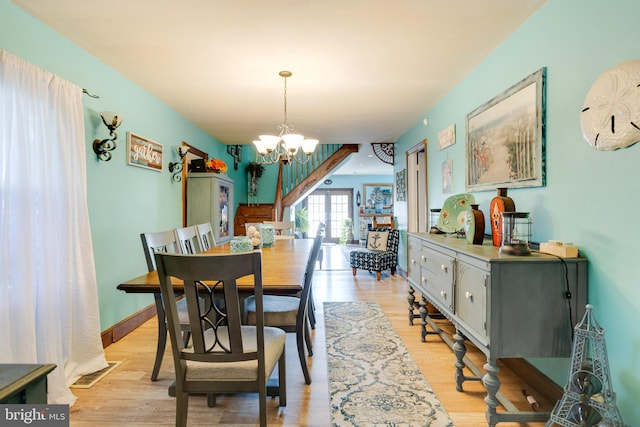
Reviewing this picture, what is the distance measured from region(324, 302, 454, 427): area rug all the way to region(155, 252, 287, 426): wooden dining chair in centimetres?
67

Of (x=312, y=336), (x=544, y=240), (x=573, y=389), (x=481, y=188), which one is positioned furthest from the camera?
(x=312, y=336)

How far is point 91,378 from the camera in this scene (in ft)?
7.69

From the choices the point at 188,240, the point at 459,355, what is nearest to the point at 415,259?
the point at 459,355

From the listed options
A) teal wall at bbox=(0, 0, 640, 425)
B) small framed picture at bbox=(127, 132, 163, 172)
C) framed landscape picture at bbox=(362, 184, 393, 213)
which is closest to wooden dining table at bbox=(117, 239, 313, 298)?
teal wall at bbox=(0, 0, 640, 425)

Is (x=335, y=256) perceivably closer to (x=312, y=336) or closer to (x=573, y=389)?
(x=312, y=336)

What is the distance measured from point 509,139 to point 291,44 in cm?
169

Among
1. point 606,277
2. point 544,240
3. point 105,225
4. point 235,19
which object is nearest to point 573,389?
point 606,277

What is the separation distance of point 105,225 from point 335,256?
6.18m

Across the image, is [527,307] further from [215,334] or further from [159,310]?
[159,310]

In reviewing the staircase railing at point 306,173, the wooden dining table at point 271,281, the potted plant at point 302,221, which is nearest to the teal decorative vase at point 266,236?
the wooden dining table at point 271,281

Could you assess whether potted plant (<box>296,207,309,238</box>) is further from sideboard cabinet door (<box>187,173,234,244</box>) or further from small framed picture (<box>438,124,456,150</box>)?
small framed picture (<box>438,124,456,150</box>)

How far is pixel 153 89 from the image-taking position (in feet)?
11.5

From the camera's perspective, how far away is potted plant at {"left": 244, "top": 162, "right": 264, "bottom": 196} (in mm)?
7625

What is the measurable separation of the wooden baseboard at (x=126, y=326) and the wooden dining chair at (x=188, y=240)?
970 millimetres
